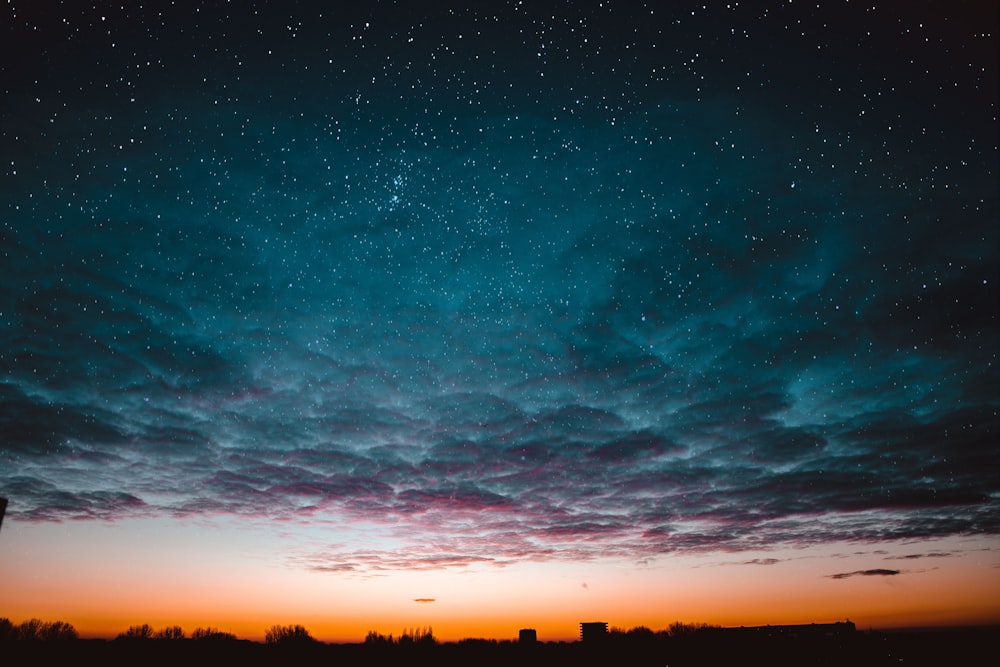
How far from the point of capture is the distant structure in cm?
3756

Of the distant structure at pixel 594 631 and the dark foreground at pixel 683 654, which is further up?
the distant structure at pixel 594 631

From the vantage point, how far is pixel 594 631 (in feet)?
124

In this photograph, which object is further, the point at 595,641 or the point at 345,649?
the point at 345,649

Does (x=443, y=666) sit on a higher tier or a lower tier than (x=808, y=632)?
lower

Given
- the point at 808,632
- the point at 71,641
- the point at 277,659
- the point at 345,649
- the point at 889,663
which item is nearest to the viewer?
the point at 889,663

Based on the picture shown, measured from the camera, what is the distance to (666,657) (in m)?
37.3

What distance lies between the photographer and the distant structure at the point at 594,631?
3756 cm

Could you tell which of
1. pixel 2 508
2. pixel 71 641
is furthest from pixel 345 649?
pixel 2 508

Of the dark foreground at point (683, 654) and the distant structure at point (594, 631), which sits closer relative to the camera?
the dark foreground at point (683, 654)

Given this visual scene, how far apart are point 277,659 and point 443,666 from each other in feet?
73.3

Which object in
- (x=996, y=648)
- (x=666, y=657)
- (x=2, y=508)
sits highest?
(x=2, y=508)

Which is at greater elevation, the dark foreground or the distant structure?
the distant structure

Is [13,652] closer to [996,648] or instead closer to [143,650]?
[143,650]

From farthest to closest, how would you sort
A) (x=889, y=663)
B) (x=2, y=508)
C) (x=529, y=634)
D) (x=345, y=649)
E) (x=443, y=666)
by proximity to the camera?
(x=345, y=649), (x=443, y=666), (x=529, y=634), (x=889, y=663), (x=2, y=508)
